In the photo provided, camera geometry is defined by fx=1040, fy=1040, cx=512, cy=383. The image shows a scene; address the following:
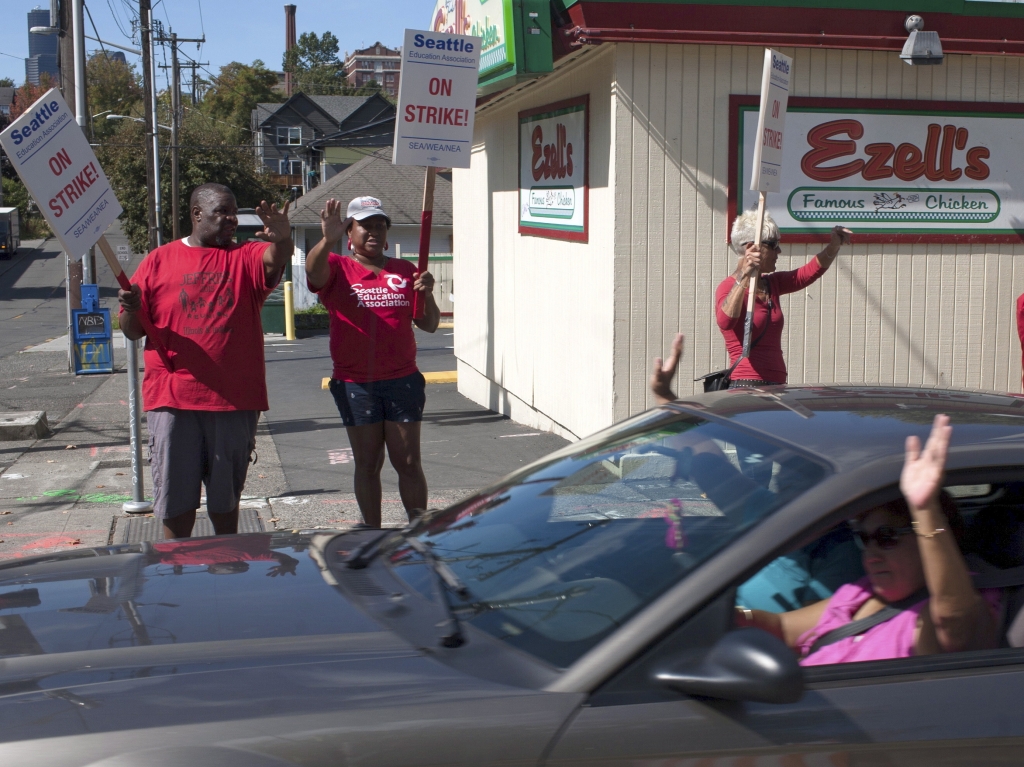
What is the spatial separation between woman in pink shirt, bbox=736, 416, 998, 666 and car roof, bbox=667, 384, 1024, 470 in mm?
108

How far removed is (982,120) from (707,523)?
6253mm

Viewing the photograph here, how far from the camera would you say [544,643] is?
2254 mm

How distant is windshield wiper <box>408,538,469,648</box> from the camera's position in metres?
2.31

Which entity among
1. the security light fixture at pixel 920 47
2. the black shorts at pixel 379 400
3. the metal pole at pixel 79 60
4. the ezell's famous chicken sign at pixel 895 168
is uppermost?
the metal pole at pixel 79 60

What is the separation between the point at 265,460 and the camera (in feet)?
28.8

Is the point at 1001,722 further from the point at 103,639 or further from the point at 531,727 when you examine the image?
the point at 103,639

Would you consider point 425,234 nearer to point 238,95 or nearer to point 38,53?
A: point 238,95

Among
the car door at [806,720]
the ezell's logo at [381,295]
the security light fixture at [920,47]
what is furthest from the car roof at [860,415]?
the security light fixture at [920,47]

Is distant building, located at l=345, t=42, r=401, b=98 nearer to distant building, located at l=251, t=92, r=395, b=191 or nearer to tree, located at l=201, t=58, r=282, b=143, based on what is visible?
tree, located at l=201, t=58, r=282, b=143

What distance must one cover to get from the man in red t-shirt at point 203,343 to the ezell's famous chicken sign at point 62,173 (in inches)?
28.1

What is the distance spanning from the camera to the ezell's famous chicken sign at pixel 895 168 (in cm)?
729

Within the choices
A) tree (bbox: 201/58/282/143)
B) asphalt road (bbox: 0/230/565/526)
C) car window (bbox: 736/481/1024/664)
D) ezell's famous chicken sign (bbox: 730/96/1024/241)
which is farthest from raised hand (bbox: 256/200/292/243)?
tree (bbox: 201/58/282/143)

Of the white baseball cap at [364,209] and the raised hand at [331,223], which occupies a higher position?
the white baseball cap at [364,209]

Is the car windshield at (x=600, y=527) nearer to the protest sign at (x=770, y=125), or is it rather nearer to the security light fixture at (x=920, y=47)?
the protest sign at (x=770, y=125)
